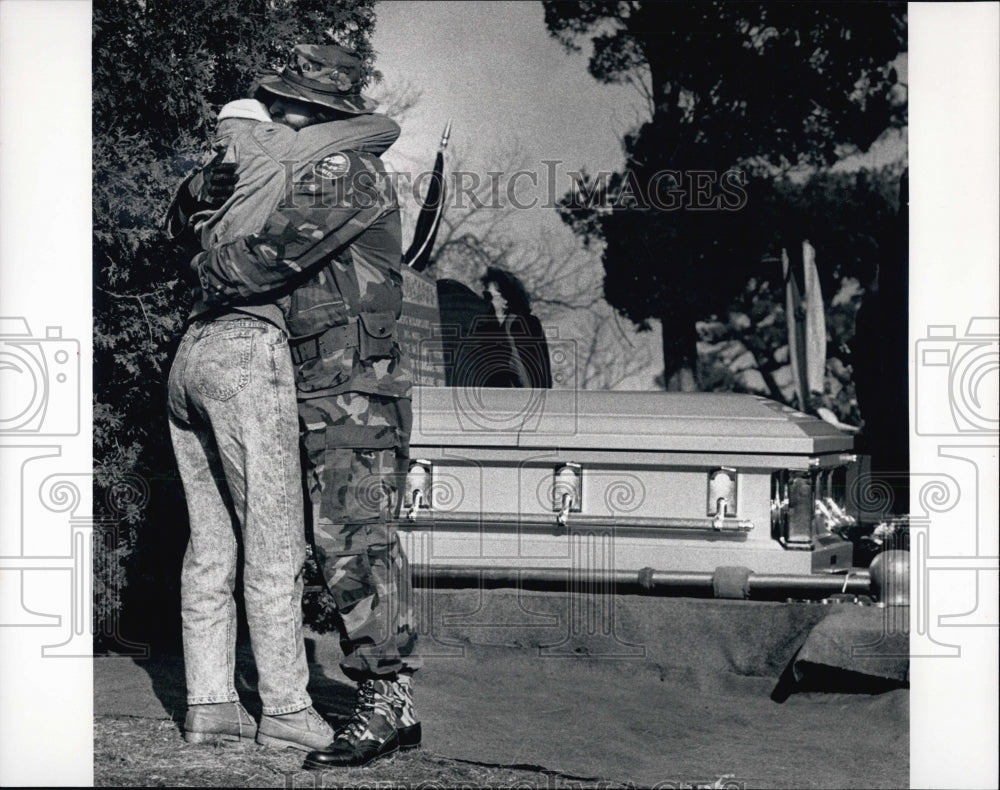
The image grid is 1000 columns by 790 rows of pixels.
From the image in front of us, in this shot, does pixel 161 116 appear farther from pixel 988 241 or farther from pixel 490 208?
pixel 988 241

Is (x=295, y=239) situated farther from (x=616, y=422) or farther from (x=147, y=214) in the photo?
(x=616, y=422)

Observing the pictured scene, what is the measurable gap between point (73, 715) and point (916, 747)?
2.15 metres

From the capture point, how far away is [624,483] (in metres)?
4.71

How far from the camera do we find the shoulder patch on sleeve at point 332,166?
3.46m

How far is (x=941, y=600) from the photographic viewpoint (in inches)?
143

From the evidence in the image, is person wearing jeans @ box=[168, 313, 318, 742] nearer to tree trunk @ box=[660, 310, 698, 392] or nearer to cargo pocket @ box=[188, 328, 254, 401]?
cargo pocket @ box=[188, 328, 254, 401]

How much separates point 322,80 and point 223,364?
785 millimetres

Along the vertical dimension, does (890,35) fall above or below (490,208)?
above

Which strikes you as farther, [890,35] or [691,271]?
[691,271]

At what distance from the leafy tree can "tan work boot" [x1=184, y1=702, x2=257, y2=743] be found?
79.4 inches

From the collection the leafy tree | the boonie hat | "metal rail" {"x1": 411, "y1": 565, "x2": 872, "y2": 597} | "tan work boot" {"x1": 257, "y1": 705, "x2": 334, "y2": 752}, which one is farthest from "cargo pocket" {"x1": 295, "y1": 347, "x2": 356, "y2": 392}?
the leafy tree

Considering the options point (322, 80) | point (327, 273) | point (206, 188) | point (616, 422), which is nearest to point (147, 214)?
point (206, 188)

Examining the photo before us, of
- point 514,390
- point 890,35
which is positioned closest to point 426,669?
point 514,390

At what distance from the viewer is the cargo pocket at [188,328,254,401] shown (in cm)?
335
